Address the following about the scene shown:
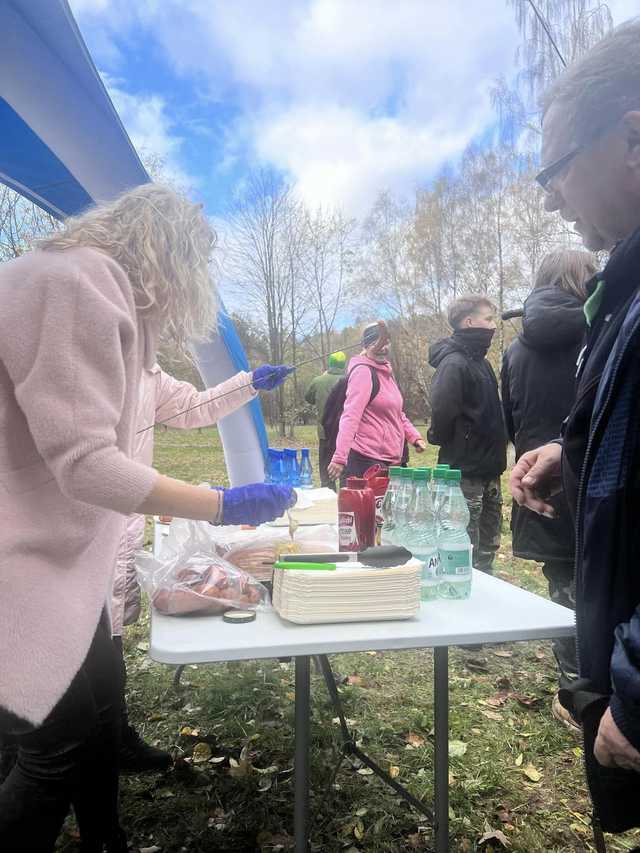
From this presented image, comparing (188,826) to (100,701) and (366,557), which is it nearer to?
(100,701)

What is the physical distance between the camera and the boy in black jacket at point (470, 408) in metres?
3.32

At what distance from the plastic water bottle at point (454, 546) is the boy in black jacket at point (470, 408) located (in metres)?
1.85

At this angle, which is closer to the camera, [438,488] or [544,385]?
[438,488]

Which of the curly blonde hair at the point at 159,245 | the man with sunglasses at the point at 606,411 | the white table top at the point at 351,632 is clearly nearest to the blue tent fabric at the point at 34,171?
the curly blonde hair at the point at 159,245

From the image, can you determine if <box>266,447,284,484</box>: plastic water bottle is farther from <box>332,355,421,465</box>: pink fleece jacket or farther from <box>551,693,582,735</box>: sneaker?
<box>551,693,582,735</box>: sneaker

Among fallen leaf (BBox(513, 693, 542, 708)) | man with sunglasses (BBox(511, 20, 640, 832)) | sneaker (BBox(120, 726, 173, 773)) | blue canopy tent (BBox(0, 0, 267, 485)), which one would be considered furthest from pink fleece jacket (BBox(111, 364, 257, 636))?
fallen leaf (BBox(513, 693, 542, 708))

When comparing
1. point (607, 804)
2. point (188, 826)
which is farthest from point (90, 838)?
point (607, 804)

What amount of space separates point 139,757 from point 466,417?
7.56ft

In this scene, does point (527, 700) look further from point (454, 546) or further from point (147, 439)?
point (147, 439)

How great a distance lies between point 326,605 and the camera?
4.09ft

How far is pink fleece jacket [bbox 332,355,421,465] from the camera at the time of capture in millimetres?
3707

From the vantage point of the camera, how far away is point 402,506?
1553 mm

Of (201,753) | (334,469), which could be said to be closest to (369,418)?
(334,469)

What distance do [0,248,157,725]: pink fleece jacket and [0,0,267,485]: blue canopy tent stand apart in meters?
2.21
